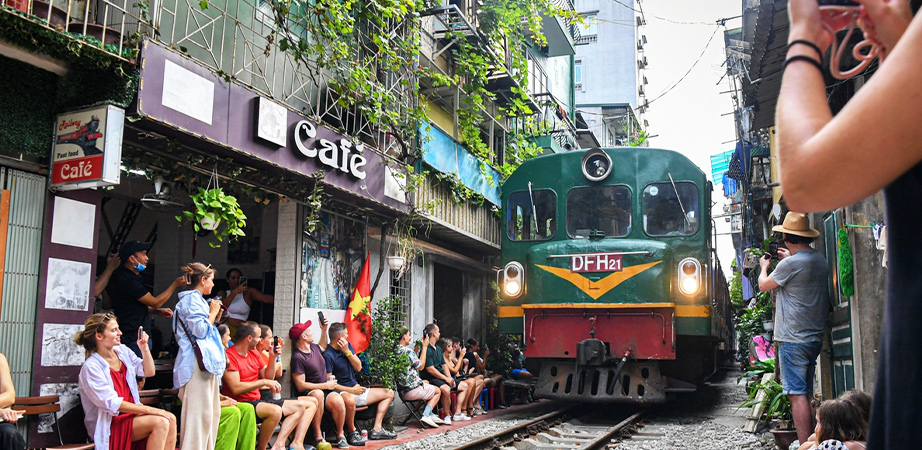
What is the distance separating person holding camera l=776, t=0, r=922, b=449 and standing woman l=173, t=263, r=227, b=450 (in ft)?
17.9

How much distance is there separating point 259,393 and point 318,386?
0.95 metres

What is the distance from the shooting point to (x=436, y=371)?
1045 centimetres

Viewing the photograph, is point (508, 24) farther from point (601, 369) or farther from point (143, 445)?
point (143, 445)

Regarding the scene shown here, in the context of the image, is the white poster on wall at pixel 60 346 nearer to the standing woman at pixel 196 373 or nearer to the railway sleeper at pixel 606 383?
the standing woman at pixel 196 373

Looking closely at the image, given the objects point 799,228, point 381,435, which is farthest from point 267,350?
point 799,228

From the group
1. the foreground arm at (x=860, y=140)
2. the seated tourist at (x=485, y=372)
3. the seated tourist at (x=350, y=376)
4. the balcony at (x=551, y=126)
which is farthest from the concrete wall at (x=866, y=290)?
the balcony at (x=551, y=126)

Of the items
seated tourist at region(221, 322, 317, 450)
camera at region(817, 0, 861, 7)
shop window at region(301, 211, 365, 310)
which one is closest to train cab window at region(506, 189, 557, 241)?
shop window at region(301, 211, 365, 310)

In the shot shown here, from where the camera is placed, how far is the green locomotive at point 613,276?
370 inches

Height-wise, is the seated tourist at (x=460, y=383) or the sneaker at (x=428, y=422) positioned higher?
the seated tourist at (x=460, y=383)

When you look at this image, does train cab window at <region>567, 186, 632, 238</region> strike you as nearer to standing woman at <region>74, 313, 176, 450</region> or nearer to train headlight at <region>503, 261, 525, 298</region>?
train headlight at <region>503, 261, 525, 298</region>

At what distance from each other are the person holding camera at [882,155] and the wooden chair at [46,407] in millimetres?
5503

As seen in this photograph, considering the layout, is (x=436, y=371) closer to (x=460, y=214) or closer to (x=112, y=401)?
(x=460, y=214)

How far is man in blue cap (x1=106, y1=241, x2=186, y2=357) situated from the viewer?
656 centimetres

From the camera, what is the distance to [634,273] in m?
9.60
